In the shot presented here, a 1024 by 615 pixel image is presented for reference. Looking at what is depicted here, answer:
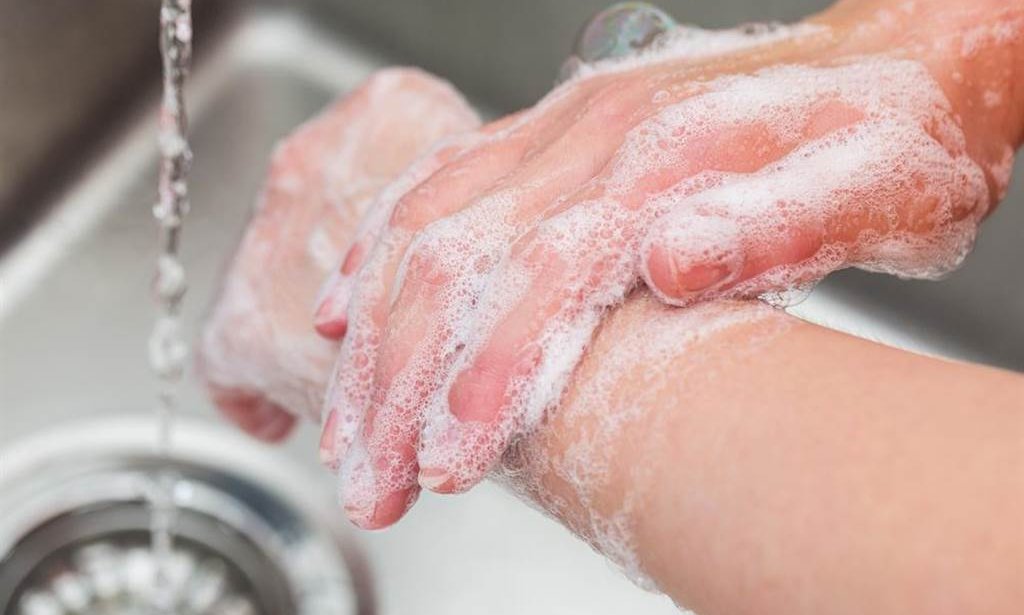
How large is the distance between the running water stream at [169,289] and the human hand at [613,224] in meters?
0.25

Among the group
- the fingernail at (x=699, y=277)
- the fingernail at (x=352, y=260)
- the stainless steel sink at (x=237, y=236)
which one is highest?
the fingernail at (x=699, y=277)

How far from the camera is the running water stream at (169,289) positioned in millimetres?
734

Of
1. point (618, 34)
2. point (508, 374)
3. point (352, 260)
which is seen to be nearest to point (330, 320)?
point (352, 260)

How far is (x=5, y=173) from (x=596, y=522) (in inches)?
25.2

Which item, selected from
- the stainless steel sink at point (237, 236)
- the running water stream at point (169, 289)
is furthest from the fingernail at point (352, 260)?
the stainless steel sink at point (237, 236)

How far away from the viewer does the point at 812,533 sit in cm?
38

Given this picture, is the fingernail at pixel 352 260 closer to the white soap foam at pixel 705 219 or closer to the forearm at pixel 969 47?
the white soap foam at pixel 705 219

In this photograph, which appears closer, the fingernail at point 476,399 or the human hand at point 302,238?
the fingernail at point 476,399

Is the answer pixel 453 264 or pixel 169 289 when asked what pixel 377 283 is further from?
pixel 169 289

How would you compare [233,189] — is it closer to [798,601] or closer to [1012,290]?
[1012,290]

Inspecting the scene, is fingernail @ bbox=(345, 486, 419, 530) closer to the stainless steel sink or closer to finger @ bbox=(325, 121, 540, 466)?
finger @ bbox=(325, 121, 540, 466)

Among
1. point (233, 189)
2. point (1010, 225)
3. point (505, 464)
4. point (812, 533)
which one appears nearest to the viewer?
point (812, 533)

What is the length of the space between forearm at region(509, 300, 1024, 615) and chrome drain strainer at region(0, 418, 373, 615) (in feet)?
1.23

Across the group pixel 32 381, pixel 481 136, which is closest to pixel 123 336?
pixel 32 381
